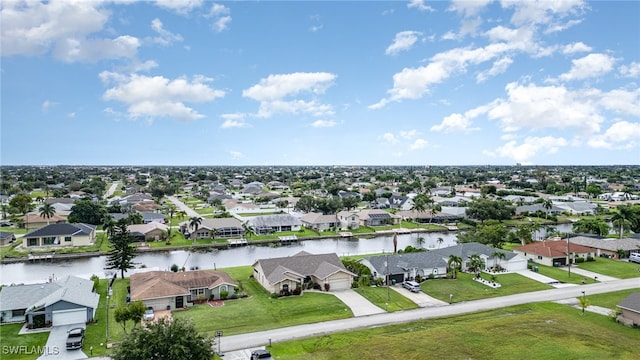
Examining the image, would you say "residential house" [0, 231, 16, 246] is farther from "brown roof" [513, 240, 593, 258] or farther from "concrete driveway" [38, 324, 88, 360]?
"brown roof" [513, 240, 593, 258]

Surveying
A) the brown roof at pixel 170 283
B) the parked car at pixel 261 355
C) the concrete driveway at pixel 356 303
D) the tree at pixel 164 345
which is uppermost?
the tree at pixel 164 345

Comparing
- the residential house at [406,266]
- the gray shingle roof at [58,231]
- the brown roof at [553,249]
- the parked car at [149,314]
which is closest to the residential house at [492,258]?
the residential house at [406,266]

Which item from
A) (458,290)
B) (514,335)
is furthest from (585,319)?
(458,290)

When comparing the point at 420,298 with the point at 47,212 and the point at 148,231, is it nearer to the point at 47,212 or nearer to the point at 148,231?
the point at 148,231

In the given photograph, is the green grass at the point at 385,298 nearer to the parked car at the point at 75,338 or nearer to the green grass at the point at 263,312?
the green grass at the point at 263,312

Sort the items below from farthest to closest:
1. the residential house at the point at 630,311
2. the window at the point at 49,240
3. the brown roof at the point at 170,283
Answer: the window at the point at 49,240 < the brown roof at the point at 170,283 < the residential house at the point at 630,311

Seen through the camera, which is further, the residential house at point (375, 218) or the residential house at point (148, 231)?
the residential house at point (375, 218)

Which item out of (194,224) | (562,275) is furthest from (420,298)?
(194,224)

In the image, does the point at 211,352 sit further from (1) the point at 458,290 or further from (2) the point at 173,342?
(1) the point at 458,290
